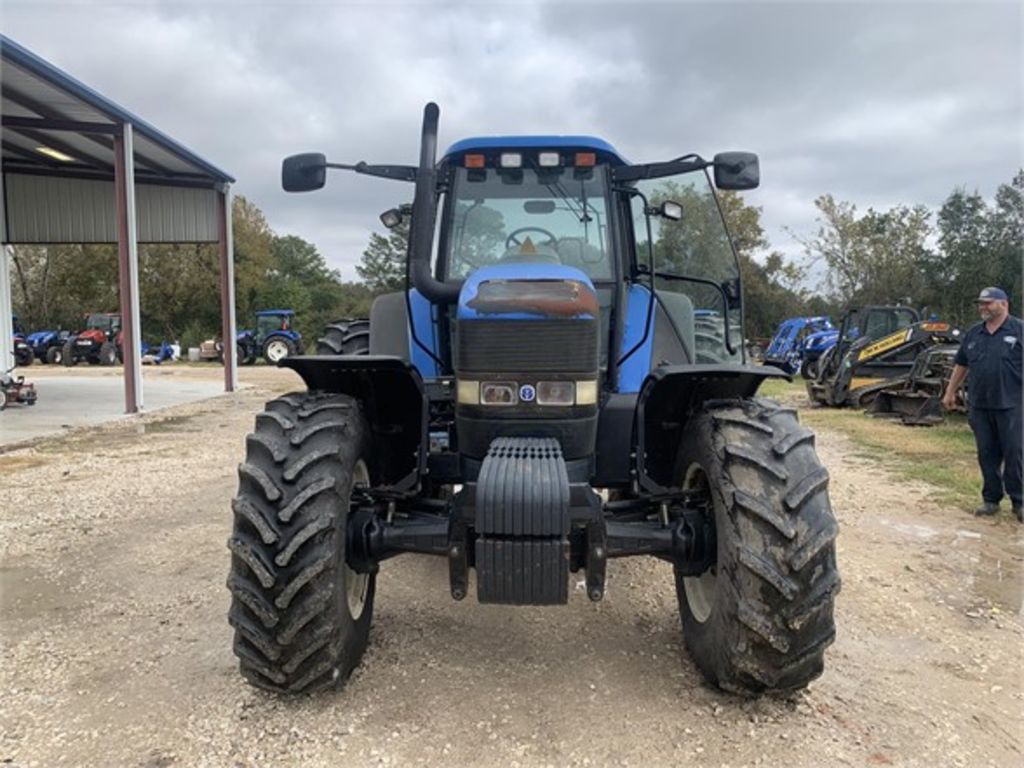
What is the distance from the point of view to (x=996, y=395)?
586cm

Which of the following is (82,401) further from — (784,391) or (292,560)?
(784,391)

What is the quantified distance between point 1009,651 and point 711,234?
2.44 metres

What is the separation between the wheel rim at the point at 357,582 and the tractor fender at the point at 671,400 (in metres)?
1.16

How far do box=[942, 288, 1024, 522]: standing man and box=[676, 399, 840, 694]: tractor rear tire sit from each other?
3832 millimetres

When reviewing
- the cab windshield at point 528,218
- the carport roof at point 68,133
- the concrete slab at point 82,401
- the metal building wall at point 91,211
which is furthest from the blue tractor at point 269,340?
the cab windshield at point 528,218

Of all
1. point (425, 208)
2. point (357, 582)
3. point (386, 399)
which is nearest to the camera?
point (425, 208)

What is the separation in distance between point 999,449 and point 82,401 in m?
14.9

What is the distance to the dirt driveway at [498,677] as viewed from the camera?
8.89 ft

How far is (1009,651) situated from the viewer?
3.57m

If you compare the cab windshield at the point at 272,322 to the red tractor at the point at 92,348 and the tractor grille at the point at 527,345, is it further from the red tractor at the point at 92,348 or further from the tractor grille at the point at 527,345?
the tractor grille at the point at 527,345

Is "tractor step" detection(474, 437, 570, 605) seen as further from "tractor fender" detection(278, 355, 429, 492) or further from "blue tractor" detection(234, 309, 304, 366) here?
"blue tractor" detection(234, 309, 304, 366)

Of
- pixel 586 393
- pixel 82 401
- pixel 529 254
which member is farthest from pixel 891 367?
pixel 82 401

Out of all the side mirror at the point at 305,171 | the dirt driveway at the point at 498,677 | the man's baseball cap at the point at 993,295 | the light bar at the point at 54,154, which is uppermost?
the light bar at the point at 54,154

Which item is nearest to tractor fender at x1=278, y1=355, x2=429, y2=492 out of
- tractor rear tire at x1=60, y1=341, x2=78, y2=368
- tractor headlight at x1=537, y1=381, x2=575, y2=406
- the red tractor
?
tractor headlight at x1=537, y1=381, x2=575, y2=406
